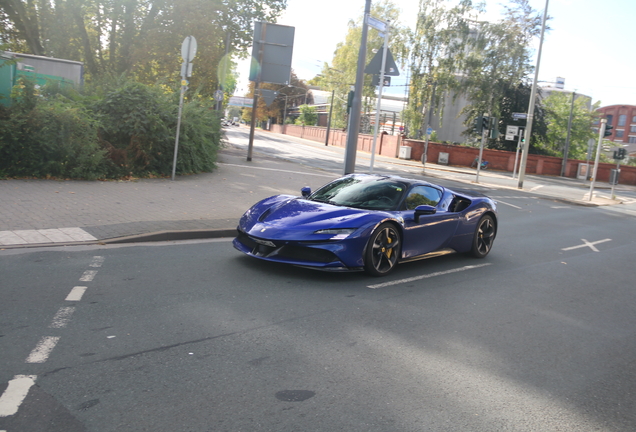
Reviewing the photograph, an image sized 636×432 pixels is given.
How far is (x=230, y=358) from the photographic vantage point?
397cm

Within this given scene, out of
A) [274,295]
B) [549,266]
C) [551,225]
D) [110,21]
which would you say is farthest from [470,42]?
[274,295]

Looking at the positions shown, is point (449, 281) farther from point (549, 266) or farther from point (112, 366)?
point (112, 366)

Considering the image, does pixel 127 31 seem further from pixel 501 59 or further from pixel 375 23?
pixel 501 59

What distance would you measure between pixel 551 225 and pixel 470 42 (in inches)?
1604

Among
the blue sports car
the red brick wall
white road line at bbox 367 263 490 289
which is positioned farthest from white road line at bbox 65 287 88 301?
the red brick wall

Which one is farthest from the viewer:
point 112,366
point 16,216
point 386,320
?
point 16,216

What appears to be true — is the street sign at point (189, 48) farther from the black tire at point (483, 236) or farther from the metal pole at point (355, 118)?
the black tire at point (483, 236)

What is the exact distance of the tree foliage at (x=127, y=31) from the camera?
25.6 meters

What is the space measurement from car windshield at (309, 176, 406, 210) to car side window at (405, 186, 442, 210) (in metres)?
0.14

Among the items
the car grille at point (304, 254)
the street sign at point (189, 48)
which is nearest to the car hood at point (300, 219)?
the car grille at point (304, 254)

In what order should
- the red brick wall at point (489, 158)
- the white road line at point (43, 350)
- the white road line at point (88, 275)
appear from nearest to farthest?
the white road line at point (43, 350), the white road line at point (88, 275), the red brick wall at point (489, 158)

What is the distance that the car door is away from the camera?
708 centimetres

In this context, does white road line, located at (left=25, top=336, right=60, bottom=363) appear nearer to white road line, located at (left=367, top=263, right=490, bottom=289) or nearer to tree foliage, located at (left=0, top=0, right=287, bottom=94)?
white road line, located at (left=367, top=263, right=490, bottom=289)

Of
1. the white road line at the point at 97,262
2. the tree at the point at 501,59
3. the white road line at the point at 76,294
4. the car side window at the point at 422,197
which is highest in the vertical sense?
the tree at the point at 501,59
